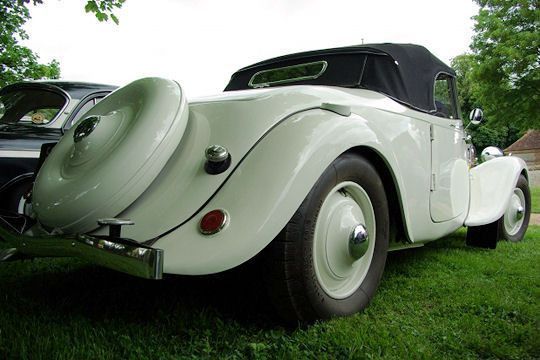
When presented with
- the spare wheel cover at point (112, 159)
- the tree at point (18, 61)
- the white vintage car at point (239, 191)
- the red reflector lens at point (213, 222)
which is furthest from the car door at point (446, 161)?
the tree at point (18, 61)

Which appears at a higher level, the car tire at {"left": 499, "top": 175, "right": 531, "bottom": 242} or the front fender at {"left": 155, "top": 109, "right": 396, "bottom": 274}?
the front fender at {"left": 155, "top": 109, "right": 396, "bottom": 274}

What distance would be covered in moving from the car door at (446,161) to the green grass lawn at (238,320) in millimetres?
499

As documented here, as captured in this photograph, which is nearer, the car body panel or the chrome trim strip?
the car body panel

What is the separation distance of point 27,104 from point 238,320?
372 cm

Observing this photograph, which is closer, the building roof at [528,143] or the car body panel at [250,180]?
the car body panel at [250,180]

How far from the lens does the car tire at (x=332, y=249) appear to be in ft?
5.83

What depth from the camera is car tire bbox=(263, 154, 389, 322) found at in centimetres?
178

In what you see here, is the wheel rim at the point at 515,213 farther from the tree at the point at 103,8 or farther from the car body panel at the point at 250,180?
the tree at the point at 103,8

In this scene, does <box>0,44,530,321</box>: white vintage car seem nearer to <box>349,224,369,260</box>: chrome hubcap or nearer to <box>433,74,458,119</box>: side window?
<box>349,224,369,260</box>: chrome hubcap

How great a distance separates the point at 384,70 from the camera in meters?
2.96

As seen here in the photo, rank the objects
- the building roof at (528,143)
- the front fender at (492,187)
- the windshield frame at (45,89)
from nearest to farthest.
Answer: the front fender at (492,187) → the windshield frame at (45,89) → the building roof at (528,143)

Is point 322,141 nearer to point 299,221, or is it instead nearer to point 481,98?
point 299,221

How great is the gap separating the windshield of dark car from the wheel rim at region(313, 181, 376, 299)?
326 cm

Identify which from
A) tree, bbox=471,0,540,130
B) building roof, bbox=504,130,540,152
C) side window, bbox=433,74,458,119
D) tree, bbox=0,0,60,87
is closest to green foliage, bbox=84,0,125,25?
side window, bbox=433,74,458,119
